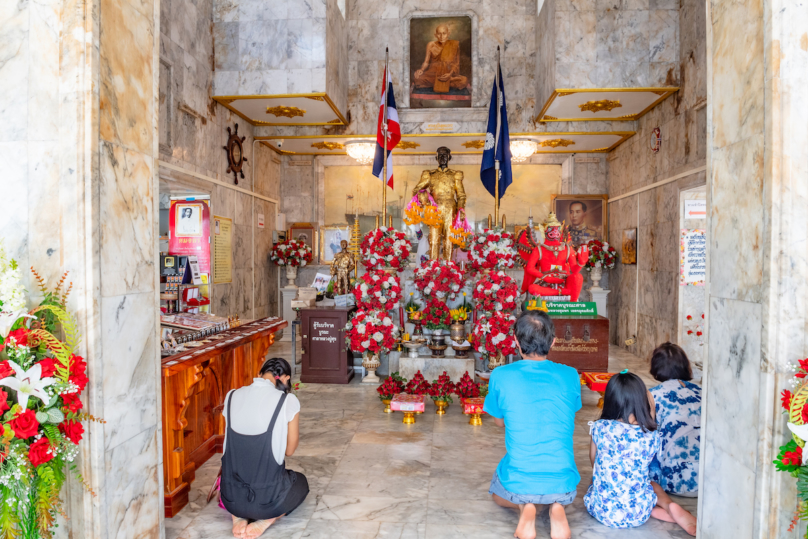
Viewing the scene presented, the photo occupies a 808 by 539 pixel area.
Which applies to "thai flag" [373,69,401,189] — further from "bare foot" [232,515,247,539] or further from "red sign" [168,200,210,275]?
"bare foot" [232,515,247,539]

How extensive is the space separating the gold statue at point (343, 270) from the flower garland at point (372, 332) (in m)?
1.36

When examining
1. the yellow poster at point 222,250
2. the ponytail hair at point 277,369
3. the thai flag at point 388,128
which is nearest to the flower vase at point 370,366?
the thai flag at point 388,128

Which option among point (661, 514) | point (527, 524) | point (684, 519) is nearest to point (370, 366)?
point (527, 524)

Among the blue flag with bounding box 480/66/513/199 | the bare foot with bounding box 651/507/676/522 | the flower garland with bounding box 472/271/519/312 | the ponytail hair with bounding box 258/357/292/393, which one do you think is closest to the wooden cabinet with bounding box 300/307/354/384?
the flower garland with bounding box 472/271/519/312

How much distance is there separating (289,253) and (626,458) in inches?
350

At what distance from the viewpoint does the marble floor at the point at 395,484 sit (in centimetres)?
313

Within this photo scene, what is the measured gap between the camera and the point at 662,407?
3.54 meters

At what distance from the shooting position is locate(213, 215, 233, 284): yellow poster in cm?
841

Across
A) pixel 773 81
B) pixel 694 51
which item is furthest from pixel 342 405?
pixel 694 51

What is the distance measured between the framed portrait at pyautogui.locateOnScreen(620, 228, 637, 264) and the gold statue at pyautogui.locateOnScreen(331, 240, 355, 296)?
5.38 m

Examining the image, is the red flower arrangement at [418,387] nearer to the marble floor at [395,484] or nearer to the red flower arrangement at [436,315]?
the marble floor at [395,484]

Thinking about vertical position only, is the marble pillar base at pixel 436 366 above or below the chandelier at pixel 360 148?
below

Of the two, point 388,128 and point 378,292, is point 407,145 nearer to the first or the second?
point 388,128

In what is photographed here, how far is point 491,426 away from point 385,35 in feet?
26.6
